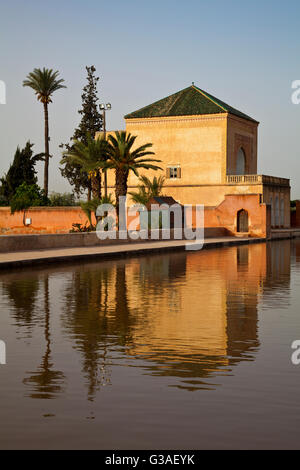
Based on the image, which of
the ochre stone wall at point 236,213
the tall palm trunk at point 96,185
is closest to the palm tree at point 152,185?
the ochre stone wall at point 236,213

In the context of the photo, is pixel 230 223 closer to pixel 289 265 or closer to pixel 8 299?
pixel 289 265

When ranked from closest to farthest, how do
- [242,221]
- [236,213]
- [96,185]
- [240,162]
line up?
1. [96,185]
2. [236,213]
3. [242,221]
4. [240,162]

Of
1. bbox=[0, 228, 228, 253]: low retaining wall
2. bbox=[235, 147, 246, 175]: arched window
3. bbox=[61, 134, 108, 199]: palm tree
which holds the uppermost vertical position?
bbox=[235, 147, 246, 175]: arched window

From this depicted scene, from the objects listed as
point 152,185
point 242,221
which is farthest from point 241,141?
point 242,221

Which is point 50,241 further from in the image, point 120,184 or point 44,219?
point 44,219

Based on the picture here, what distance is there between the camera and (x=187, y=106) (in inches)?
2515

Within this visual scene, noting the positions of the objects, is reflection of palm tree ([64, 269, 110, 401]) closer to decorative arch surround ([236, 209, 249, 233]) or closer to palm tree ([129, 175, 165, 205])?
decorative arch surround ([236, 209, 249, 233])

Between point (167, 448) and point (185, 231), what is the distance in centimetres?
3942

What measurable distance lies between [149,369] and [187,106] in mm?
57842

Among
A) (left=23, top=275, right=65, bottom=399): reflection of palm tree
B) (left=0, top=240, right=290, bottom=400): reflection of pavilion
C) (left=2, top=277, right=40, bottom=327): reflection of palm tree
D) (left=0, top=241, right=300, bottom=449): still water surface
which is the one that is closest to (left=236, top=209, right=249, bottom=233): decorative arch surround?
(left=0, top=240, right=290, bottom=400): reflection of pavilion

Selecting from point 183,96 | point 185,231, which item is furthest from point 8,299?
point 183,96

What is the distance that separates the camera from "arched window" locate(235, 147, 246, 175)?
66.8m

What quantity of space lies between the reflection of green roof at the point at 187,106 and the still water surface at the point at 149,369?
48539mm

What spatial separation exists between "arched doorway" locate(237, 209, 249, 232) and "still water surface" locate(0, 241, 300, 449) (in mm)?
38234
